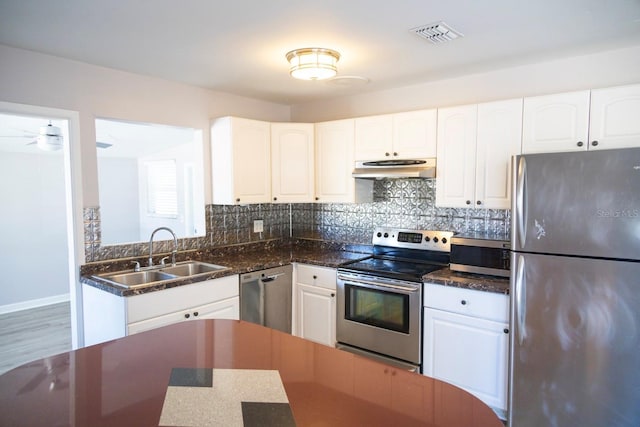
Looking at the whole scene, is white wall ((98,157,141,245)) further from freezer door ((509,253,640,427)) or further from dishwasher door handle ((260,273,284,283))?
freezer door ((509,253,640,427))

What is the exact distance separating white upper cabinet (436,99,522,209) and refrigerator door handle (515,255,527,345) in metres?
0.56

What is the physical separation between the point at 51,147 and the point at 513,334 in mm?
4442


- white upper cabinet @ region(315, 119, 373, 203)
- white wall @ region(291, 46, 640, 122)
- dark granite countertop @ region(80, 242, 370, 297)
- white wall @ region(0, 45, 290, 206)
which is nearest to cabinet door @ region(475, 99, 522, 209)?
white wall @ region(291, 46, 640, 122)

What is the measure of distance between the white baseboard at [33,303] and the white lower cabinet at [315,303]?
3700mm

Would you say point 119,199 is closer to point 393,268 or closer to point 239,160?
point 239,160

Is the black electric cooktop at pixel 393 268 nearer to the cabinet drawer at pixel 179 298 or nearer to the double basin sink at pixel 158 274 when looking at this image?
the cabinet drawer at pixel 179 298

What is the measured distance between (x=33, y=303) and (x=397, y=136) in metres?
4.93

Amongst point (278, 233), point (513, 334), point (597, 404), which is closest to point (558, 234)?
point (513, 334)

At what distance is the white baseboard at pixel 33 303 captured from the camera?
4836 millimetres

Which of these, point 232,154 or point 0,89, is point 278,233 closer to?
point 232,154

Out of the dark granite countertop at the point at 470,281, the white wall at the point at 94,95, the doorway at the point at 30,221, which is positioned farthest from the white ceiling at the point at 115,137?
the dark granite countertop at the point at 470,281

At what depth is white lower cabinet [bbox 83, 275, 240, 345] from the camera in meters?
2.43

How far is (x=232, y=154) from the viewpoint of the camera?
10.9 feet

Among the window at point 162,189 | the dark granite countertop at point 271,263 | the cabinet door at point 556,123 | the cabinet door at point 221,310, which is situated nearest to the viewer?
the cabinet door at point 556,123
